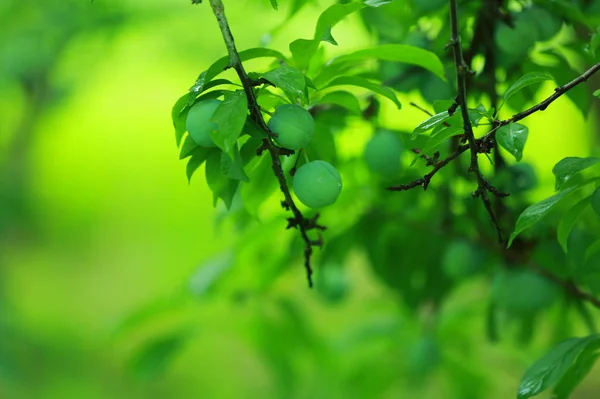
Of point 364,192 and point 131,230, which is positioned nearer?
point 364,192

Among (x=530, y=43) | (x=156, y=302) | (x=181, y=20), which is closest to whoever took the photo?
(x=530, y=43)

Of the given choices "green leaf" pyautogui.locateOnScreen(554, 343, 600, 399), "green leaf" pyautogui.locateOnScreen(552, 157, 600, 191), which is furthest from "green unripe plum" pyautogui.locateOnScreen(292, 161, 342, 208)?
"green leaf" pyautogui.locateOnScreen(554, 343, 600, 399)

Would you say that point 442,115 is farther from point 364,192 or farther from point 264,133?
point 364,192

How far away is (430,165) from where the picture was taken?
21.1 inches

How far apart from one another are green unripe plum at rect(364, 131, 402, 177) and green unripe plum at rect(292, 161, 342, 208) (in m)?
0.27

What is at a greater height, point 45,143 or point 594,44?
point 45,143

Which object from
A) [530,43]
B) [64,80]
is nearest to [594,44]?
[530,43]

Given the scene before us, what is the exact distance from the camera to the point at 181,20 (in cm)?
181

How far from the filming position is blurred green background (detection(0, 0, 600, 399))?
118 cm

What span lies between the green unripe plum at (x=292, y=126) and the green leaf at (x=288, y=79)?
0.09 feet

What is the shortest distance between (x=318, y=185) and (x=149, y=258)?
2.21 m

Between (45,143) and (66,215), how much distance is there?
0.27 meters

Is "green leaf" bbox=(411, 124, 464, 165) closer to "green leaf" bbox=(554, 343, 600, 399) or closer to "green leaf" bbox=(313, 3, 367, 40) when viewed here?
"green leaf" bbox=(313, 3, 367, 40)

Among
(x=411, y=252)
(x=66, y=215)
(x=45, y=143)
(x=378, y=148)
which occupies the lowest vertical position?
(x=411, y=252)
